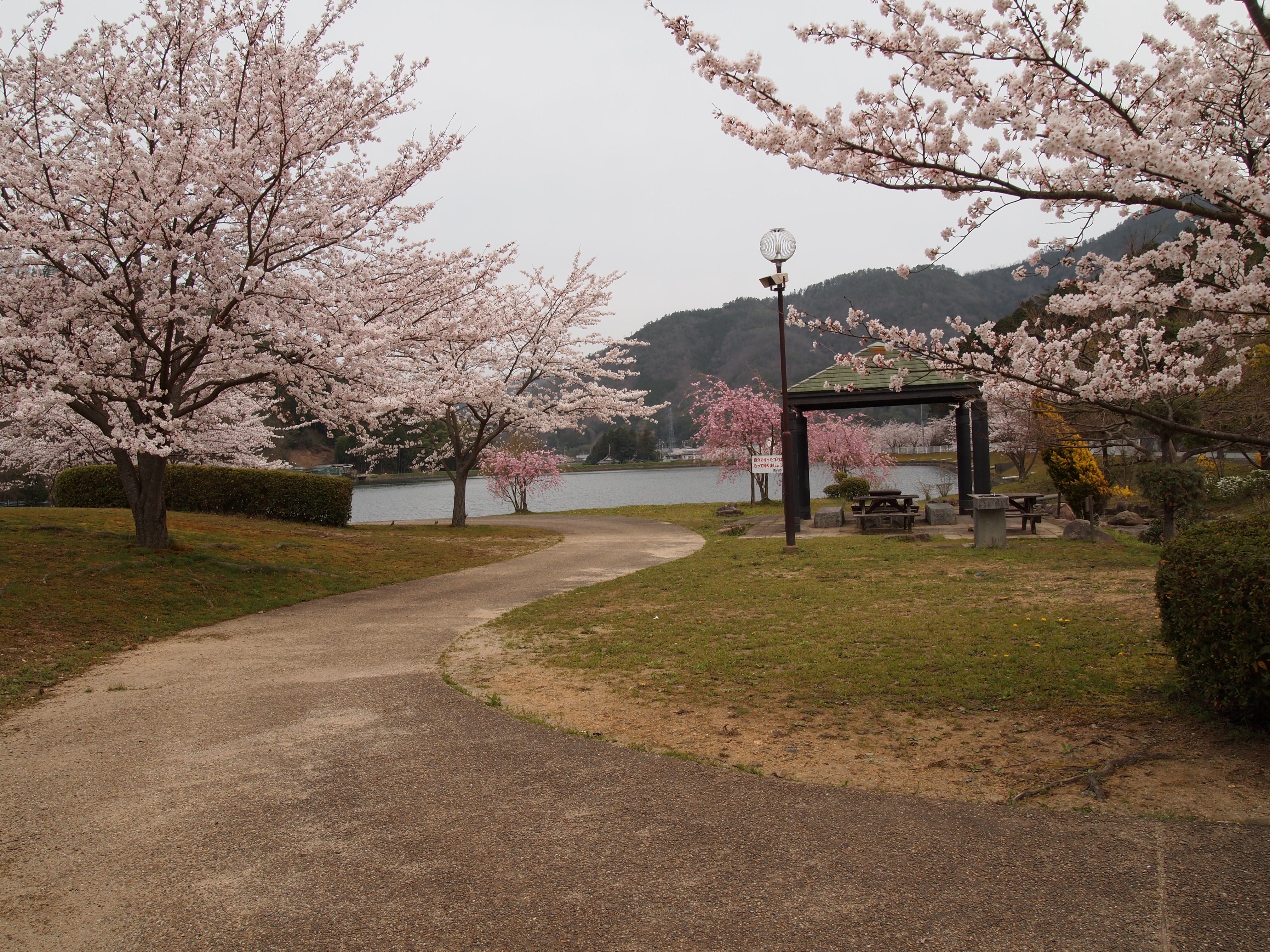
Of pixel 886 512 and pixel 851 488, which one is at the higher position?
pixel 851 488

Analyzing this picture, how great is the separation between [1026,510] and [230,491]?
16.2 m

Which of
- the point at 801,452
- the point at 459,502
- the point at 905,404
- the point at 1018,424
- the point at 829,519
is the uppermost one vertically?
the point at 905,404

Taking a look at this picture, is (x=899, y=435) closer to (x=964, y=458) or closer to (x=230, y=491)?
(x=964, y=458)

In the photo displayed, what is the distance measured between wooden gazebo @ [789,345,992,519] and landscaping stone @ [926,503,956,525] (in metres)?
0.70

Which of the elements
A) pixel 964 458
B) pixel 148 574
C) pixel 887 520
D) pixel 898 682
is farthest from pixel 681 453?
pixel 898 682

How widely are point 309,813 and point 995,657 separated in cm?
477

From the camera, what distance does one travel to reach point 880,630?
7.01 metres

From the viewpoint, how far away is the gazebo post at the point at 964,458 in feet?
58.6

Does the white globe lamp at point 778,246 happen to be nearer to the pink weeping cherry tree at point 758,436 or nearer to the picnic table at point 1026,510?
the picnic table at point 1026,510

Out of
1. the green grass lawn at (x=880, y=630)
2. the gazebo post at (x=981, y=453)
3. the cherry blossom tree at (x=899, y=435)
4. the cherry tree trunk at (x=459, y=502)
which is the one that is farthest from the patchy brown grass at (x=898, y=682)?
the cherry blossom tree at (x=899, y=435)

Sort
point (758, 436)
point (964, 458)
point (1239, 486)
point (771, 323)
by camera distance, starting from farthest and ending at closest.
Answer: point (771, 323) → point (758, 436) → point (1239, 486) → point (964, 458)

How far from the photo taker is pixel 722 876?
Answer: 2.91 m

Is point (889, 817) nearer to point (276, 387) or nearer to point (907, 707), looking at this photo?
point (907, 707)

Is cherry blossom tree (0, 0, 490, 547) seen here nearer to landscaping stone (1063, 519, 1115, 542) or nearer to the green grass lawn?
the green grass lawn
